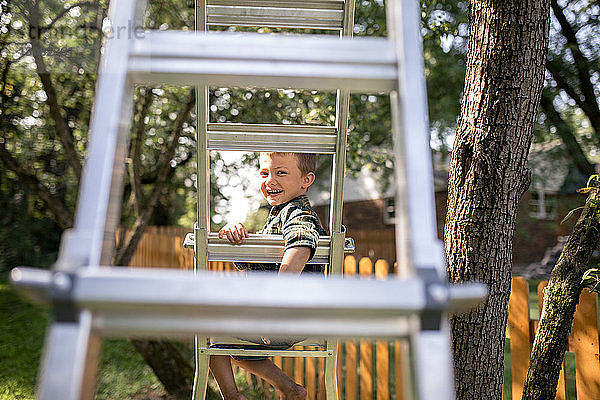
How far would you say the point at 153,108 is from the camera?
960cm

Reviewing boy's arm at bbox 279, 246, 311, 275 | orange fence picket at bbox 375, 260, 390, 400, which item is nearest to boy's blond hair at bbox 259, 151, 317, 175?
boy's arm at bbox 279, 246, 311, 275

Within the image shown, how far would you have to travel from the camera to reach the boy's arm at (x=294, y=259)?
1841 millimetres

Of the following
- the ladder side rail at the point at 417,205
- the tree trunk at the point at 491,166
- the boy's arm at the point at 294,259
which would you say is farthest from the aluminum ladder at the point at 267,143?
the ladder side rail at the point at 417,205

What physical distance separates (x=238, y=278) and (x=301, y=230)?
1.18m

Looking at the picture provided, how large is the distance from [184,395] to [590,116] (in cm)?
941

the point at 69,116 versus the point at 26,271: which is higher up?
the point at 69,116

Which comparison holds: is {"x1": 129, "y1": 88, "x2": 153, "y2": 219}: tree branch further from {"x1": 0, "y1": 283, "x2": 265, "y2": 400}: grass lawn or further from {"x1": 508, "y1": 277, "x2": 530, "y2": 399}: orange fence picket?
{"x1": 508, "y1": 277, "x2": 530, "y2": 399}: orange fence picket

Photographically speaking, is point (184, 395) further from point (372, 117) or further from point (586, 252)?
point (372, 117)

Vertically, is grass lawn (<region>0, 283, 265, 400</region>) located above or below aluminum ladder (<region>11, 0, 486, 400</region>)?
below

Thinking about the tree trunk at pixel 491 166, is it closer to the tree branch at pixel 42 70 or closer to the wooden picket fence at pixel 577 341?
the wooden picket fence at pixel 577 341

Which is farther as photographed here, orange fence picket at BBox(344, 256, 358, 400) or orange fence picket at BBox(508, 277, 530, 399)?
orange fence picket at BBox(344, 256, 358, 400)

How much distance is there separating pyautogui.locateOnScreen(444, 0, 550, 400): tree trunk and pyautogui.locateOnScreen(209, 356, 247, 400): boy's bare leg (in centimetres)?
96

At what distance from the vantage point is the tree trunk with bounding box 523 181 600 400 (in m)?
2.52

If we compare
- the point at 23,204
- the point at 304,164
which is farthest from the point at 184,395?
the point at 23,204
